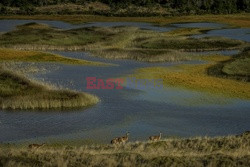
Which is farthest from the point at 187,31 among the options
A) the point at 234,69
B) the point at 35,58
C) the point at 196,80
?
the point at 196,80

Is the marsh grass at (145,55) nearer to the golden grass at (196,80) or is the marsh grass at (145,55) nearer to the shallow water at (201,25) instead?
the golden grass at (196,80)

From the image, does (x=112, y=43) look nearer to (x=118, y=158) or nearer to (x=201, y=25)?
(x=201, y=25)

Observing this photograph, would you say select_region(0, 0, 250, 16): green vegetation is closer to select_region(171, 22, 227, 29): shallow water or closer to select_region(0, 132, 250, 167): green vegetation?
select_region(171, 22, 227, 29): shallow water

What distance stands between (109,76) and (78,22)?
292ft

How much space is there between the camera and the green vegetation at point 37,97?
41688 mm

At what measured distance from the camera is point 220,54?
8356 centimetres

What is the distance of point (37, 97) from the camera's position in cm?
4322

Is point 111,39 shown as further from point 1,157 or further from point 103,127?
point 1,157

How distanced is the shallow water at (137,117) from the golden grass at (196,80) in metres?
2.61

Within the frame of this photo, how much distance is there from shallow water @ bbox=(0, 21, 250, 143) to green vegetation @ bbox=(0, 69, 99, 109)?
4.63ft

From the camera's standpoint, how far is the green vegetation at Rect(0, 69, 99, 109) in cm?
4169

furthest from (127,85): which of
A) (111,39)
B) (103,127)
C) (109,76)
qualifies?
(111,39)

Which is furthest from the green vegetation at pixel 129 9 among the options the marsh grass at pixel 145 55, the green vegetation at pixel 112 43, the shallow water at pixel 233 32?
the marsh grass at pixel 145 55

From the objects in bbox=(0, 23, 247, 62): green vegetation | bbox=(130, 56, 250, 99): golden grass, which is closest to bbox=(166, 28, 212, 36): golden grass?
bbox=(0, 23, 247, 62): green vegetation
